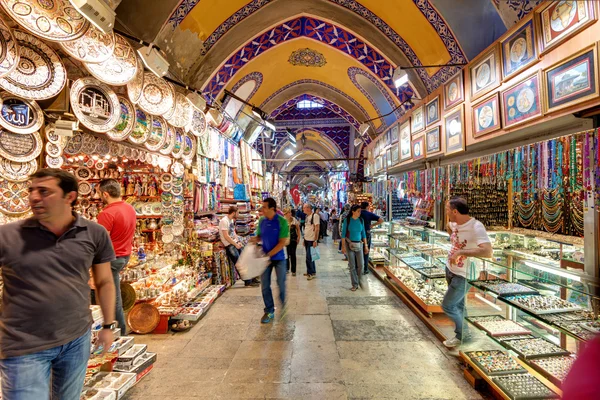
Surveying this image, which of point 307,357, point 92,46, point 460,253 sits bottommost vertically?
point 307,357

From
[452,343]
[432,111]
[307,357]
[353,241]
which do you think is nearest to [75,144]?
[307,357]

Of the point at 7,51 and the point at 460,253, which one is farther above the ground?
the point at 7,51

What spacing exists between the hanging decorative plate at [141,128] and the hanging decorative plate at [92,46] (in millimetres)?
1009

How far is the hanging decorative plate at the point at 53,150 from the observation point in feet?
9.09

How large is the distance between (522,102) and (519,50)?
0.55 m

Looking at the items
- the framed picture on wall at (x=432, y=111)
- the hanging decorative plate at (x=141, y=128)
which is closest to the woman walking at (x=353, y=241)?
the framed picture on wall at (x=432, y=111)

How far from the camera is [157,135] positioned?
435cm

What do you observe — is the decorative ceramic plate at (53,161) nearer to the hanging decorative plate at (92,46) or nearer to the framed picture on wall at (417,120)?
the hanging decorative plate at (92,46)

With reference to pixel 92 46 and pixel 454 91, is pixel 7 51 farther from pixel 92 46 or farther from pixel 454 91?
pixel 454 91

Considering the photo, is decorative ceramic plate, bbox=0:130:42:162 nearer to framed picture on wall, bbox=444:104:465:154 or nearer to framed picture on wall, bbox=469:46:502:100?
framed picture on wall, bbox=469:46:502:100

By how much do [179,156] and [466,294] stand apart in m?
4.50

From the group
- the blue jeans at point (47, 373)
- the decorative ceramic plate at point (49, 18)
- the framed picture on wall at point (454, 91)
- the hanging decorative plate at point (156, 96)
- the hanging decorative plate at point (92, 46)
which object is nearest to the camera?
the blue jeans at point (47, 373)

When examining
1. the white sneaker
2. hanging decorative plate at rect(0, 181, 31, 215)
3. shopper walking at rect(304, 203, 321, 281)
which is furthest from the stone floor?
hanging decorative plate at rect(0, 181, 31, 215)

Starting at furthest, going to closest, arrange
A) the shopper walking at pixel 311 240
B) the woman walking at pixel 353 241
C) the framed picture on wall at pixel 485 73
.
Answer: the shopper walking at pixel 311 240, the woman walking at pixel 353 241, the framed picture on wall at pixel 485 73
